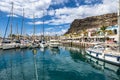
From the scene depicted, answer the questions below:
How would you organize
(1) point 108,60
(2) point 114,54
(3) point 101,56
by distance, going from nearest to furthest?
(2) point 114,54
(1) point 108,60
(3) point 101,56

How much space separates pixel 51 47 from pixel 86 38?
216ft

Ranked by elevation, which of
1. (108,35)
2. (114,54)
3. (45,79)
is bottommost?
(45,79)

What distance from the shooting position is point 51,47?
3164 inches

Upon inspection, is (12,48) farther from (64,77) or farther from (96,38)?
(96,38)

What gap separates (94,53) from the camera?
170 ft

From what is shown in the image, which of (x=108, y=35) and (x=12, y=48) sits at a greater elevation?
(x=108, y=35)

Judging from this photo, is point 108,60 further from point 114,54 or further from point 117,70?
point 117,70

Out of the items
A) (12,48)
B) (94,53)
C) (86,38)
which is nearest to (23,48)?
(12,48)

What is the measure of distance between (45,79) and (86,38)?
4499 inches

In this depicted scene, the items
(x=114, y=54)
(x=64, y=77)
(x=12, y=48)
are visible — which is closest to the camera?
(x=64, y=77)

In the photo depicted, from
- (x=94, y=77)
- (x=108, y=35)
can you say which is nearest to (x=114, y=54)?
(x=94, y=77)

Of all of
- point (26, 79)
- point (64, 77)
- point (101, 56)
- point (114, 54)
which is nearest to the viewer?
point (26, 79)

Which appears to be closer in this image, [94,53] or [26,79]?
[26,79]

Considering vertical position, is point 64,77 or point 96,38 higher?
point 96,38
